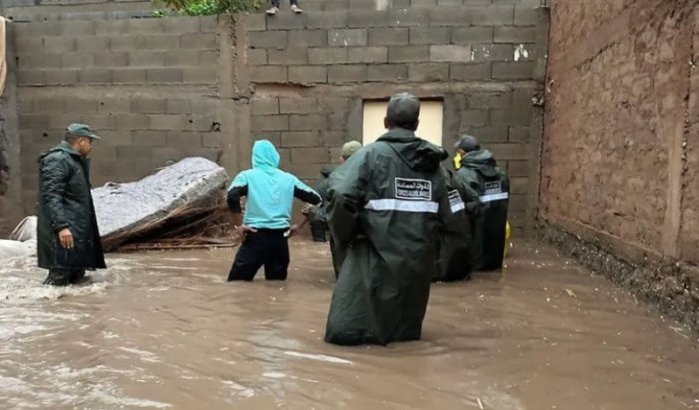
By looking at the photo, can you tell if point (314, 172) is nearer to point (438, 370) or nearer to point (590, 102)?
point (590, 102)

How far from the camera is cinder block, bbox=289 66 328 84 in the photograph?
28.7 ft

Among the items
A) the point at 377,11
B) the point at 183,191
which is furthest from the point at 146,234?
the point at 377,11

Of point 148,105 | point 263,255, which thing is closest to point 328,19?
point 148,105

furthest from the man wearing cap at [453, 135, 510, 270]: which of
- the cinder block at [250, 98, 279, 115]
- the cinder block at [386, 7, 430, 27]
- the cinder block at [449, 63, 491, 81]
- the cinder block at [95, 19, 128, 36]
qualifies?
the cinder block at [95, 19, 128, 36]

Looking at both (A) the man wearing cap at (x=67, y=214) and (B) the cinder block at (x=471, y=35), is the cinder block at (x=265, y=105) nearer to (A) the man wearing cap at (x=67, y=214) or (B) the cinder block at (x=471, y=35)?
(B) the cinder block at (x=471, y=35)

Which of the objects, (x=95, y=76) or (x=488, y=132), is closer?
(x=488, y=132)

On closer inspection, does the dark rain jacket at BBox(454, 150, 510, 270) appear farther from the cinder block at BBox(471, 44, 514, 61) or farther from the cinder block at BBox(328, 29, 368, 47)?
the cinder block at BBox(328, 29, 368, 47)

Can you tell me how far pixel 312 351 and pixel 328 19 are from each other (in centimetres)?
613

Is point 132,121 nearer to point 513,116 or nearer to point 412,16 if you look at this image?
point 412,16

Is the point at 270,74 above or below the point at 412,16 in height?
below

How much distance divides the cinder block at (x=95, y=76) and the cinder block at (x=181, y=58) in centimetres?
91

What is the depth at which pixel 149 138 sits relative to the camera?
911cm

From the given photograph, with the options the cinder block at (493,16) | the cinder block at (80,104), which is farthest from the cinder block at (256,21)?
the cinder block at (493,16)

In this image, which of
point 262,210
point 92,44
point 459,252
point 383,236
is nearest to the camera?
point 383,236
